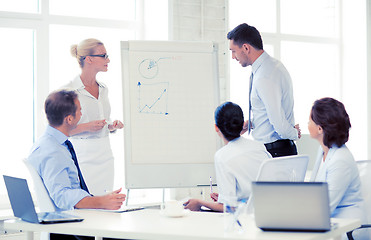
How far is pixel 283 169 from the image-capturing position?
7.38 ft

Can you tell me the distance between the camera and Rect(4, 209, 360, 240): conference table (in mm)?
1688

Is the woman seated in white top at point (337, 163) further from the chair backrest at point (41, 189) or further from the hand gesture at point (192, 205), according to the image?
the chair backrest at point (41, 189)

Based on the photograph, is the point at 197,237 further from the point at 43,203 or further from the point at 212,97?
the point at 212,97

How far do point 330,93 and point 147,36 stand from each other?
2548 millimetres

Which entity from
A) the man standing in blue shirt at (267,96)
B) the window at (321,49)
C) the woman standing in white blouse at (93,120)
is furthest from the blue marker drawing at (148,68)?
the window at (321,49)

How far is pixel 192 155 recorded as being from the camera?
3.35 m

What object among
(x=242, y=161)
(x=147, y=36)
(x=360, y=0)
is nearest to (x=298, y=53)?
(x=360, y=0)

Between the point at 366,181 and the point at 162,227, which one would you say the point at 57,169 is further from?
the point at 366,181

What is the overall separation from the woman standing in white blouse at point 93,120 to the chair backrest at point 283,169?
56.2 inches

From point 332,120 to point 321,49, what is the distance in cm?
392

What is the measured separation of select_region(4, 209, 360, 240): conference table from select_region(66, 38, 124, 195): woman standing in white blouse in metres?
1.25

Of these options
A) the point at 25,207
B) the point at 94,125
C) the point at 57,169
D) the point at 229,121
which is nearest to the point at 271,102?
the point at 229,121

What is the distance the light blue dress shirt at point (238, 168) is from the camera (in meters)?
2.50

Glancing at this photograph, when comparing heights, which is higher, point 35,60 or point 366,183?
point 35,60
